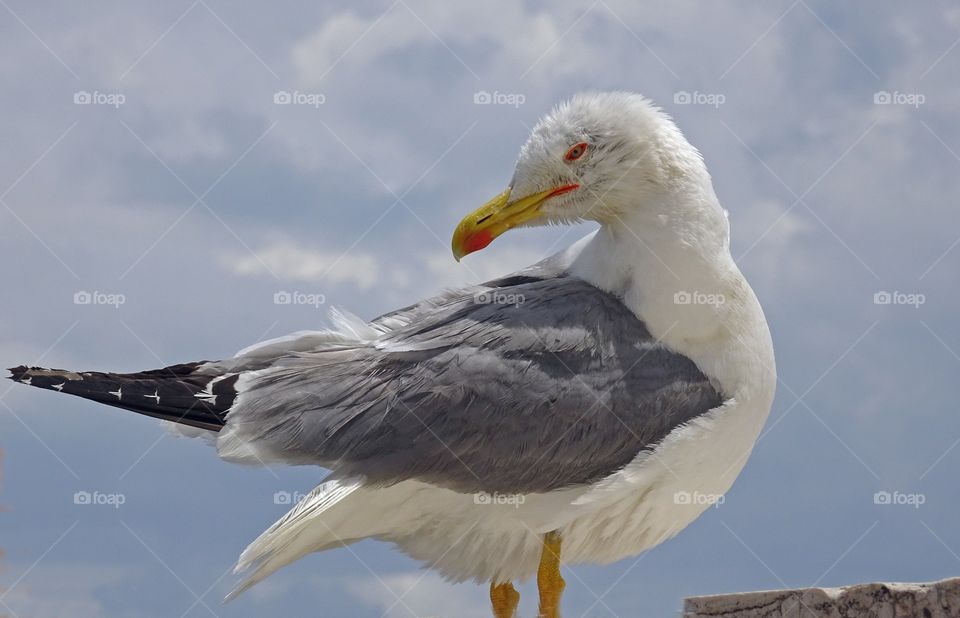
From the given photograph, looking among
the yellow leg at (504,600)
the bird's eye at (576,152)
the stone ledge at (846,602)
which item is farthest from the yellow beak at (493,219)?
the stone ledge at (846,602)

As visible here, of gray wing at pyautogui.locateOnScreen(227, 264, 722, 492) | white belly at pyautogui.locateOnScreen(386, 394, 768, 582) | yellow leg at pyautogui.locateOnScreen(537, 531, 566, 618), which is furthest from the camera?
yellow leg at pyautogui.locateOnScreen(537, 531, 566, 618)

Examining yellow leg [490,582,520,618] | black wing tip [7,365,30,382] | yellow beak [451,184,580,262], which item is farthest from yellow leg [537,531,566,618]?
black wing tip [7,365,30,382]

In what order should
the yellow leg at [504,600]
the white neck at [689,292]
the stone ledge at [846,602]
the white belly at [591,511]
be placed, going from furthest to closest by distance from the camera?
1. the yellow leg at [504,600]
2. the white neck at [689,292]
3. the white belly at [591,511]
4. the stone ledge at [846,602]

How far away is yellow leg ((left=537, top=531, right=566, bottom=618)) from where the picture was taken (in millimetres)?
6148

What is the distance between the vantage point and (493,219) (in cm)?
653

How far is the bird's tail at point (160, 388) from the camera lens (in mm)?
6215

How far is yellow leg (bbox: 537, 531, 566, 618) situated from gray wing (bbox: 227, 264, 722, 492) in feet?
1.33

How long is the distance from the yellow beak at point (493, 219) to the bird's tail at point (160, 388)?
164cm

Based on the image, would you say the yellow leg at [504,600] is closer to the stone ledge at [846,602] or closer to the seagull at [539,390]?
the seagull at [539,390]

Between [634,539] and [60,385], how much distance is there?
3.73m

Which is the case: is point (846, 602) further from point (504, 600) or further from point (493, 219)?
point (493, 219)

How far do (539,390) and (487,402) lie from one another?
0.31 m

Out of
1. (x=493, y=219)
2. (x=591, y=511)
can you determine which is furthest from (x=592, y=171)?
(x=591, y=511)

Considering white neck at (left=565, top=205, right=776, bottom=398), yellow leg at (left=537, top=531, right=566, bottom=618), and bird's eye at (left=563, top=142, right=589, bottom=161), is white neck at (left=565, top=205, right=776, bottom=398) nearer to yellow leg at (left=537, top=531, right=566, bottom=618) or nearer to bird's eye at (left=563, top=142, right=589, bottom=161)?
bird's eye at (left=563, top=142, right=589, bottom=161)
